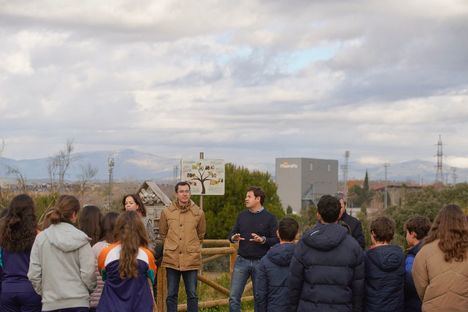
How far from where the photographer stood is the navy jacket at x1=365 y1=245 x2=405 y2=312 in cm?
753

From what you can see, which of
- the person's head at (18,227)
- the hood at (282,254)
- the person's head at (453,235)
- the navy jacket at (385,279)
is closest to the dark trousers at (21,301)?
the person's head at (18,227)

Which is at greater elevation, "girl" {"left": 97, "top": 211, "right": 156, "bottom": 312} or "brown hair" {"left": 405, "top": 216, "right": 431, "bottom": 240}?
"brown hair" {"left": 405, "top": 216, "right": 431, "bottom": 240}

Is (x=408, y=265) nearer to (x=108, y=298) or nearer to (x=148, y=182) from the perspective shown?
(x=108, y=298)

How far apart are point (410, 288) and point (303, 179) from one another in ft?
258

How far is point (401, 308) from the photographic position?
7.63 metres

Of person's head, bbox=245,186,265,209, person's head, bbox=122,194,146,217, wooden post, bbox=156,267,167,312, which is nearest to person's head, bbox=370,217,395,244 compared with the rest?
person's head, bbox=122,194,146,217

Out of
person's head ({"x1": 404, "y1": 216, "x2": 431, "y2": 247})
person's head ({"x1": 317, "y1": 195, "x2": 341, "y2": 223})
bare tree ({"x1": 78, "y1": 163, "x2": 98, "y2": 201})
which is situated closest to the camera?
person's head ({"x1": 317, "y1": 195, "x2": 341, "y2": 223})

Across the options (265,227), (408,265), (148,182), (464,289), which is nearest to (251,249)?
(265,227)

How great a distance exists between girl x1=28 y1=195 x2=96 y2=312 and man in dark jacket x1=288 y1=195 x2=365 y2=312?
1903mm

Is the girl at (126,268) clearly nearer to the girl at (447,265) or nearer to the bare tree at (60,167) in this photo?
the girl at (447,265)

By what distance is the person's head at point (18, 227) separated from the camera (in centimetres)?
752

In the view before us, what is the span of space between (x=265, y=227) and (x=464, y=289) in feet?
13.7

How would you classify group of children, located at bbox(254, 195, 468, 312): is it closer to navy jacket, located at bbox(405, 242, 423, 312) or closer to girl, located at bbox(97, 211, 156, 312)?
navy jacket, located at bbox(405, 242, 423, 312)

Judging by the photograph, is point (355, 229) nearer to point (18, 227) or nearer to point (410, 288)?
point (410, 288)
